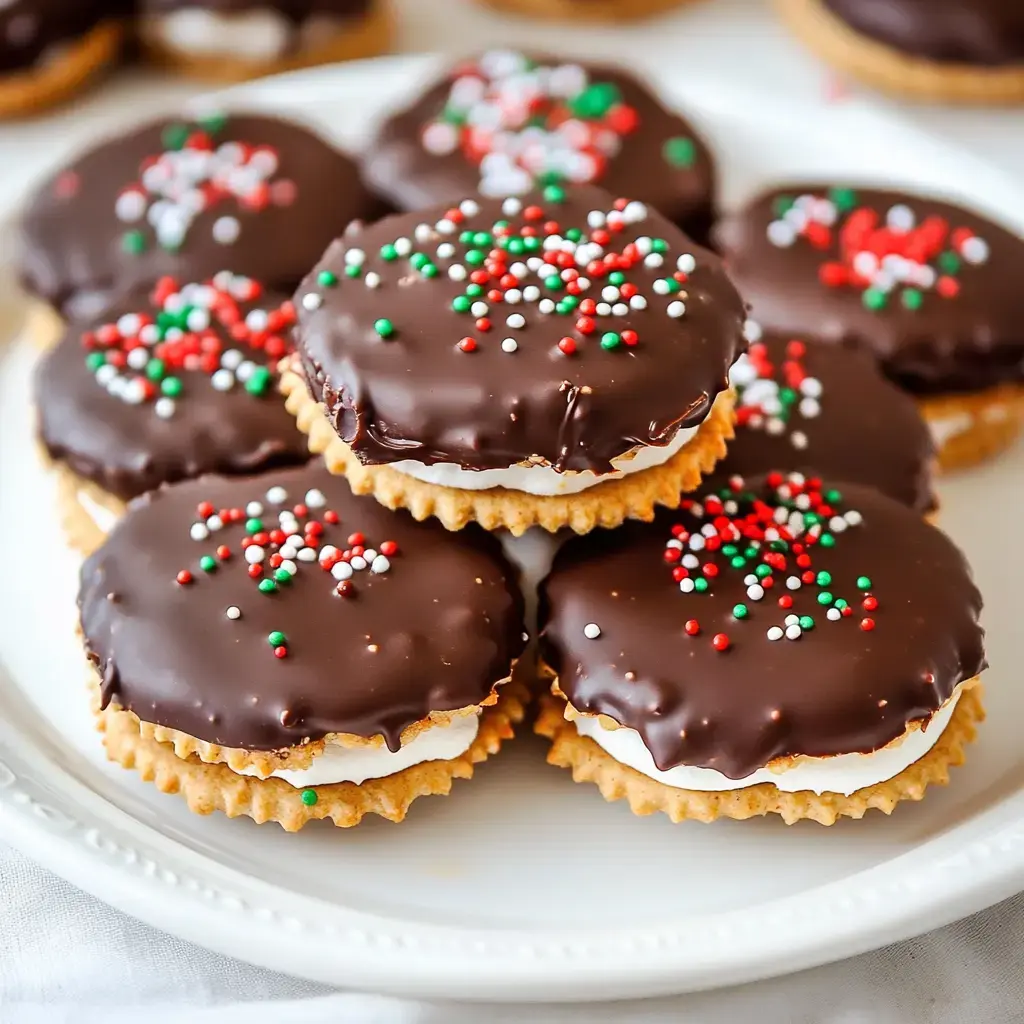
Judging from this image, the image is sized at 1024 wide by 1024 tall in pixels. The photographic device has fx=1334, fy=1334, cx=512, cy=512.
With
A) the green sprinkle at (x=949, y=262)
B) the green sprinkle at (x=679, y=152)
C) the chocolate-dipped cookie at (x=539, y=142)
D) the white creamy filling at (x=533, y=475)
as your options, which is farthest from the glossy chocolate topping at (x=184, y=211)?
the green sprinkle at (x=949, y=262)

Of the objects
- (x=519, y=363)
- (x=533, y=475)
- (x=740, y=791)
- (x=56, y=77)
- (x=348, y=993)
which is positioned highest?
(x=519, y=363)

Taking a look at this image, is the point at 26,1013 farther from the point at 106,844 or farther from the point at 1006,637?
the point at 1006,637

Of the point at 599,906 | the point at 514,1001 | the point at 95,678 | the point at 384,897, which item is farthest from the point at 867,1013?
Result: the point at 95,678

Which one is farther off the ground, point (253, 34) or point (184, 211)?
point (184, 211)

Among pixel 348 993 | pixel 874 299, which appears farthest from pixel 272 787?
pixel 874 299

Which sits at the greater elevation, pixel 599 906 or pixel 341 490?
pixel 341 490

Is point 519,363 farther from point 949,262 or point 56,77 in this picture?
point 56,77
